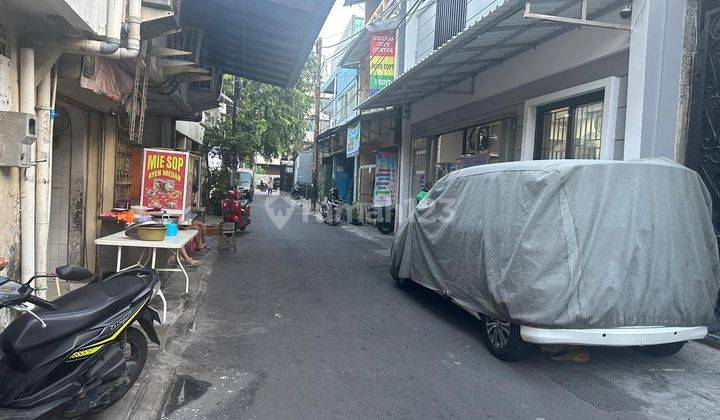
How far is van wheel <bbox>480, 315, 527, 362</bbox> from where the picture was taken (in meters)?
4.46

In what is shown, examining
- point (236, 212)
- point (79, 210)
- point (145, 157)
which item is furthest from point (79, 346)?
point (236, 212)

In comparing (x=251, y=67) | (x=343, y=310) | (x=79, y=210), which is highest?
(x=251, y=67)

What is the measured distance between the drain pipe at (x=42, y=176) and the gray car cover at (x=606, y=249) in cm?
385

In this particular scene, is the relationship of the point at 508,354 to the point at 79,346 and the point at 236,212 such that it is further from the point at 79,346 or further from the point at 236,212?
the point at 236,212

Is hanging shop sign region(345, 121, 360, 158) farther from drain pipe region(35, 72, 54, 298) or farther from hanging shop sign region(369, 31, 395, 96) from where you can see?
drain pipe region(35, 72, 54, 298)

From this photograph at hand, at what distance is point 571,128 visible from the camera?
7.95m

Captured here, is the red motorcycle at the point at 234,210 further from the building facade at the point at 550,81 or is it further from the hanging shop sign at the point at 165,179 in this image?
the building facade at the point at 550,81

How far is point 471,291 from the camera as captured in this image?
195 inches

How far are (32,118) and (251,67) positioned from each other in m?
7.20

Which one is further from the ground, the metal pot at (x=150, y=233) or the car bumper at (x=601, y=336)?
the metal pot at (x=150, y=233)

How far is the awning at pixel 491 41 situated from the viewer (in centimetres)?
675

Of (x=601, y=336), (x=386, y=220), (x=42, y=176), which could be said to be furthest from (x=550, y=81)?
(x=386, y=220)

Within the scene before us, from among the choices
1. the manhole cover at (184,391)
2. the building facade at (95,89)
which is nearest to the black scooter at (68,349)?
the manhole cover at (184,391)

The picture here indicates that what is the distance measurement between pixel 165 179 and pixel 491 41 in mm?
5674
